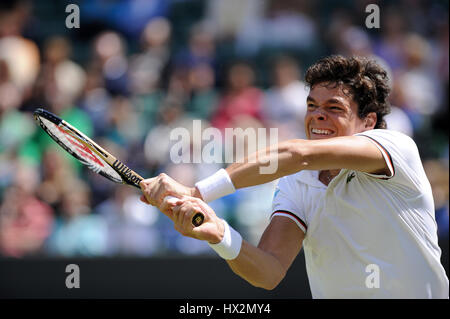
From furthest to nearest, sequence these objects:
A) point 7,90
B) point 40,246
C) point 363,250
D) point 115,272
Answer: point 7,90
point 40,246
point 115,272
point 363,250

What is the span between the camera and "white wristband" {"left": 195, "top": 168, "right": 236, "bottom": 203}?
310 cm

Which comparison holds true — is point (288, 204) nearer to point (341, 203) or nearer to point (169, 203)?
point (341, 203)

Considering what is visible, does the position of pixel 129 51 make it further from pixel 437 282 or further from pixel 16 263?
pixel 437 282

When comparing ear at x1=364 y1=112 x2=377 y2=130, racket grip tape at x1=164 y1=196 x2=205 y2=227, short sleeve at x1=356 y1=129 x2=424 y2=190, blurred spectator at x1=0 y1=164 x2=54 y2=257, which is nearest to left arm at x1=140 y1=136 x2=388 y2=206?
short sleeve at x1=356 y1=129 x2=424 y2=190

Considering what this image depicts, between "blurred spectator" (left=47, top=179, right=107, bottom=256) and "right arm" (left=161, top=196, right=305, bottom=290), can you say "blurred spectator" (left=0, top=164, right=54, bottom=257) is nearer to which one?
"blurred spectator" (left=47, top=179, right=107, bottom=256)

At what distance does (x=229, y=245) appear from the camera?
326 cm

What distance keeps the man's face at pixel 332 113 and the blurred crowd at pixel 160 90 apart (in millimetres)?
3119

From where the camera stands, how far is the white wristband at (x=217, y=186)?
3096 millimetres

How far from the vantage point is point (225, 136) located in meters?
7.51

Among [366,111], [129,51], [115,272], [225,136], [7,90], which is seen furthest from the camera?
[129,51]

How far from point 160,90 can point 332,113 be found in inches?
196

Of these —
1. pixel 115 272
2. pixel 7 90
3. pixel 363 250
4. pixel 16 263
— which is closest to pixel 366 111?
pixel 363 250

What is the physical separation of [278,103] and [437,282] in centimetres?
456

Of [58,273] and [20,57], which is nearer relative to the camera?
[58,273]
